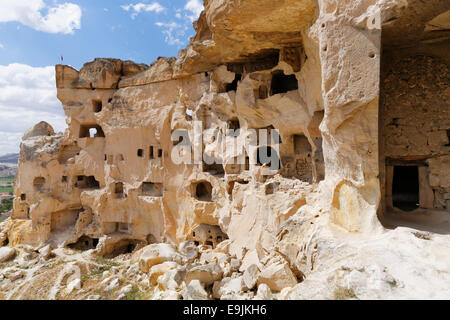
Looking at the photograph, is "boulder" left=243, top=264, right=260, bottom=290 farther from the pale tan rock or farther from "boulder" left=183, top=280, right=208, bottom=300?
"boulder" left=183, top=280, right=208, bottom=300

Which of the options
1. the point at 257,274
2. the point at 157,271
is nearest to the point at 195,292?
the point at 257,274

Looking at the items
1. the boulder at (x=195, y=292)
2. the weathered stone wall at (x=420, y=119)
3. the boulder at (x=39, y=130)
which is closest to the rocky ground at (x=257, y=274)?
the boulder at (x=195, y=292)

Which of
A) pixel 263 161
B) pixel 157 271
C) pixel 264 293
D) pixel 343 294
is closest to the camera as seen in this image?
pixel 343 294

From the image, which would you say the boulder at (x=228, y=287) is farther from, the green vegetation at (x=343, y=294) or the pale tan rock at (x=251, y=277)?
the green vegetation at (x=343, y=294)

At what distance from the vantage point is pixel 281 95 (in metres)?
6.58

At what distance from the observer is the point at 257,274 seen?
165 inches

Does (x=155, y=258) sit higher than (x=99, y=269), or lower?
higher

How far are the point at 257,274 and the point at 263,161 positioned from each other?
3.72 meters

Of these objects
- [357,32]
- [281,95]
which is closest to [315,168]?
[281,95]

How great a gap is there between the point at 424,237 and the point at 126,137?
33.1 feet

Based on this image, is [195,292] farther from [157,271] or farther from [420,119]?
[420,119]

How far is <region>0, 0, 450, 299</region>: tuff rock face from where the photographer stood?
3160 mm

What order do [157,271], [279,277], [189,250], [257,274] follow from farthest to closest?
[189,250] → [157,271] → [257,274] → [279,277]

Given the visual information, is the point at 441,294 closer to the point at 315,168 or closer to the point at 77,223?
the point at 315,168
